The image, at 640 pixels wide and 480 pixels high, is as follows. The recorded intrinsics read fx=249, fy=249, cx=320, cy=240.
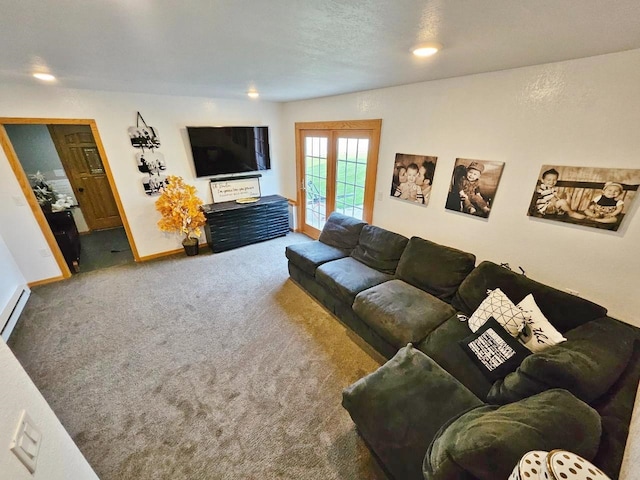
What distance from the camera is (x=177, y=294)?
305 cm

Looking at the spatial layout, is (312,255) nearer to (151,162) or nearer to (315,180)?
(315,180)

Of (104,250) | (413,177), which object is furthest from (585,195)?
(104,250)

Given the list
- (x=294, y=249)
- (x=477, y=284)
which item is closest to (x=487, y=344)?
(x=477, y=284)

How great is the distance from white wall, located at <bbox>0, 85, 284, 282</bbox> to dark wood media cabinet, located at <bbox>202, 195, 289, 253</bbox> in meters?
0.52

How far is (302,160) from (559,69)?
A: 3291mm

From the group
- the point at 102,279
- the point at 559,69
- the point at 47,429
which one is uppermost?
the point at 559,69

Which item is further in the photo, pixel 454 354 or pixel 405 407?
pixel 454 354

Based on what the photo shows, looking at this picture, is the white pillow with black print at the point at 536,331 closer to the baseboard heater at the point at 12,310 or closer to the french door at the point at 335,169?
the french door at the point at 335,169

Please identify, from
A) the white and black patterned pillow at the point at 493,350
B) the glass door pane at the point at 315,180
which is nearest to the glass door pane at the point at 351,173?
the glass door pane at the point at 315,180

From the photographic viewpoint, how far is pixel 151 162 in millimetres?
3611

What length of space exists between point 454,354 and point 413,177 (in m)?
1.81

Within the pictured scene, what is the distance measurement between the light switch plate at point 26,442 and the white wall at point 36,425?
0.6 inches

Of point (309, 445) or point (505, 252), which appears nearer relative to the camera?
point (309, 445)

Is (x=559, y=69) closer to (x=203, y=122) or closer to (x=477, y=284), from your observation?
(x=477, y=284)
